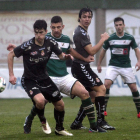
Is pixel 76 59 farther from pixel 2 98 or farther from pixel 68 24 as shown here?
pixel 68 24

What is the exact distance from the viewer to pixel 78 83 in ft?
→ 24.3

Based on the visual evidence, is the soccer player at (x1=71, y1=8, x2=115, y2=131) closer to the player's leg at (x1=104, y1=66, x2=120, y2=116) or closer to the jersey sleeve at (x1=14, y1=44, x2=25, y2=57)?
the jersey sleeve at (x1=14, y1=44, x2=25, y2=57)

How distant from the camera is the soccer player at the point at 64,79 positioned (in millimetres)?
7332

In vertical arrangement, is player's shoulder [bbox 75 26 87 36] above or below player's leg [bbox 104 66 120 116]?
above

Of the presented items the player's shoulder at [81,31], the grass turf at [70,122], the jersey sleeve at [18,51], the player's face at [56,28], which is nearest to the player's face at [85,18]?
the player's shoulder at [81,31]

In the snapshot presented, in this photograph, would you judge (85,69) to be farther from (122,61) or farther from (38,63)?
(122,61)

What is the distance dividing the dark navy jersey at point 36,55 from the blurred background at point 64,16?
15680 mm

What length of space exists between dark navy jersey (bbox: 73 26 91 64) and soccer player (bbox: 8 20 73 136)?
58 cm

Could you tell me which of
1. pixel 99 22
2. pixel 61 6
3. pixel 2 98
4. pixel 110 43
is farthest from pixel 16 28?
pixel 110 43

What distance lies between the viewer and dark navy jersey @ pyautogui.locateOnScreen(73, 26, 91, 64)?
7594 millimetres

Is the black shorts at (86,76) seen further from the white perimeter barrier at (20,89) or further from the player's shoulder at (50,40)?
the white perimeter barrier at (20,89)

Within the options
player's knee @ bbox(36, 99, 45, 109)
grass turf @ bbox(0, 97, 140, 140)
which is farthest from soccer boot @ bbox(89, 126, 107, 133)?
player's knee @ bbox(36, 99, 45, 109)

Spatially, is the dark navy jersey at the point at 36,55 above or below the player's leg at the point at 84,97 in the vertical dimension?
above

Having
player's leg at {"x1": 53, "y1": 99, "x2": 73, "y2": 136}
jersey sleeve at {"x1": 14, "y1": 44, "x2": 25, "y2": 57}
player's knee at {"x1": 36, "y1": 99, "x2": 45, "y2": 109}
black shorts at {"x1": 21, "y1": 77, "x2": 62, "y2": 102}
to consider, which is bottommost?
player's leg at {"x1": 53, "y1": 99, "x2": 73, "y2": 136}
